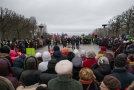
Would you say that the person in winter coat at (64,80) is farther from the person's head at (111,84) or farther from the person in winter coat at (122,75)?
the person in winter coat at (122,75)

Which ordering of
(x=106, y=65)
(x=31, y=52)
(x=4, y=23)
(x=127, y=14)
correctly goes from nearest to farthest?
(x=106, y=65) < (x=31, y=52) < (x=4, y=23) < (x=127, y=14)

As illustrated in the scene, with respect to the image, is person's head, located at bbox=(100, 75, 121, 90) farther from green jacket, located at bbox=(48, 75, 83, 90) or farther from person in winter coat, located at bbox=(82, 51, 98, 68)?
person in winter coat, located at bbox=(82, 51, 98, 68)

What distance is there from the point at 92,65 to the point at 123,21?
3075 centimetres

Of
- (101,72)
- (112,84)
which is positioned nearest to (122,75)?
(101,72)

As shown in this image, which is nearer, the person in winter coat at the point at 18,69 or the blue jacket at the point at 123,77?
the blue jacket at the point at 123,77

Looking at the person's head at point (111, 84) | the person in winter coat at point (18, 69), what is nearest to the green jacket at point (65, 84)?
the person's head at point (111, 84)

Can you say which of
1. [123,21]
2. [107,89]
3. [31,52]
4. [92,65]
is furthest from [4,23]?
[107,89]

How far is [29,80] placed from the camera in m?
2.86

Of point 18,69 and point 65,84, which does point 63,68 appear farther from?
point 18,69

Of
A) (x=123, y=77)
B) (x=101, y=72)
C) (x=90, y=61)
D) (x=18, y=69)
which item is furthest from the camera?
(x=90, y=61)

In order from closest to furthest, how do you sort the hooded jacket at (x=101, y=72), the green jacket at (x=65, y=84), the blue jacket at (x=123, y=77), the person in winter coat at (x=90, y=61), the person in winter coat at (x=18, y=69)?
the green jacket at (x=65, y=84) < the blue jacket at (x=123, y=77) < the hooded jacket at (x=101, y=72) < the person in winter coat at (x=18, y=69) < the person in winter coat at (x=90, y=61)

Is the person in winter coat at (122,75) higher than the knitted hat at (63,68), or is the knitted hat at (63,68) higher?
the knitted hat at (63,68)

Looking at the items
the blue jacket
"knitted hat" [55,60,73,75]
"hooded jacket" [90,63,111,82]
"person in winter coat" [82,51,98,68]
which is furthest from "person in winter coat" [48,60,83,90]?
"person in winter coat" [82,51,98,68]

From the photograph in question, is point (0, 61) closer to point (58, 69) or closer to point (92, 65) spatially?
point (58, 69)
